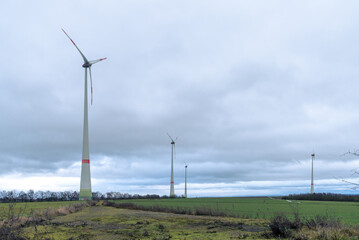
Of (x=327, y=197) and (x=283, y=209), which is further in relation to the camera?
(x=327, y=197)

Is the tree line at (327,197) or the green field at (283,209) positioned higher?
the green field at (283,209)

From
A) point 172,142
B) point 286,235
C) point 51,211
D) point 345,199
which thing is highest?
point 172,142

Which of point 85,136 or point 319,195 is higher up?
point 85,136

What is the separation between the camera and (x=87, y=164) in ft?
205

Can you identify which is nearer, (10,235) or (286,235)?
(10,235)

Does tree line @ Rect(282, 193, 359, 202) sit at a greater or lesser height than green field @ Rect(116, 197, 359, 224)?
lesser

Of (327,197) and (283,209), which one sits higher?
(283,209)

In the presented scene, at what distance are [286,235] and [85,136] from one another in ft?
162

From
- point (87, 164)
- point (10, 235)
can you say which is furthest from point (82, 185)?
point (10, 235)

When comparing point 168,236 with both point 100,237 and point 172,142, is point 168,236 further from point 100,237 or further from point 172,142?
point 172,142

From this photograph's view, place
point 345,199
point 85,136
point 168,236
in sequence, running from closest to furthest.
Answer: point 168,236 → point 85,136 → point 345,199

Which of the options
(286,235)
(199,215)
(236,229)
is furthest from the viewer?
(199,215)

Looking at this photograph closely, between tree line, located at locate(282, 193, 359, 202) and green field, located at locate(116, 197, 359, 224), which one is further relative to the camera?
tree line, located at locate(282, 193, 359, 202)

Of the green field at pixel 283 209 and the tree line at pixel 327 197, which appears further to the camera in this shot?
the tree line at pixel 327 197
